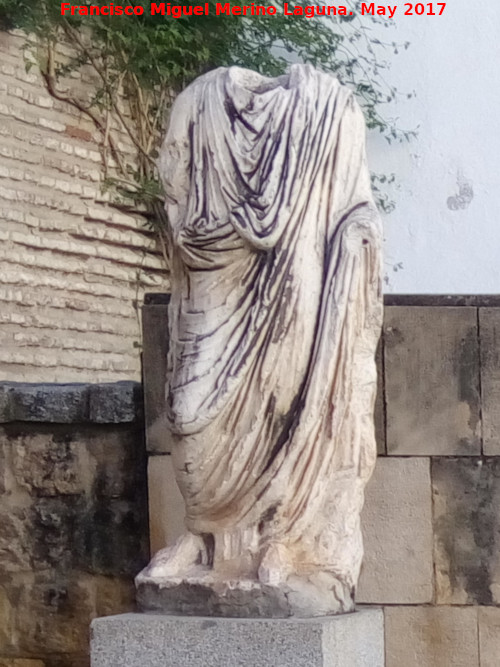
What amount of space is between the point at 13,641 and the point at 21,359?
2.58m

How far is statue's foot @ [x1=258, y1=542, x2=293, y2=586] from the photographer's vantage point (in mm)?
3545

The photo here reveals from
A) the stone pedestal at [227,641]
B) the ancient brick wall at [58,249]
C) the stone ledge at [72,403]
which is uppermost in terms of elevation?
the ancient brick wall at [58,249]

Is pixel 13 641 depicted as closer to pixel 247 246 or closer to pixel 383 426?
pixel 383 426

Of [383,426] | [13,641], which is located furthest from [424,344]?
[13,641]

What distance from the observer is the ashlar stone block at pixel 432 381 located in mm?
4551

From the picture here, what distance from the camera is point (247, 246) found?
3.75 m

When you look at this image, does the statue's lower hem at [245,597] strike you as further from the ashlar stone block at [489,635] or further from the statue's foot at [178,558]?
the ashlar stone block at [489,635]

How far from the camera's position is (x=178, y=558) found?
3.77 m

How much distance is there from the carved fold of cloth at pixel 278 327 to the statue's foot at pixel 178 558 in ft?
0.13

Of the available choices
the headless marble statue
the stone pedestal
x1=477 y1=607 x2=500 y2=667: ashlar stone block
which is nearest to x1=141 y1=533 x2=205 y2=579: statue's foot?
the headless marble statue

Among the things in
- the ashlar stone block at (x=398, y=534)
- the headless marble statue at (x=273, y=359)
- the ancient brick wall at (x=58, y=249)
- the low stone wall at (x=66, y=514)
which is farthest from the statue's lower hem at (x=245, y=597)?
the ancient brick wall at (x=58, y=249)

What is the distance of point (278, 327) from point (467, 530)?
4.25 ft

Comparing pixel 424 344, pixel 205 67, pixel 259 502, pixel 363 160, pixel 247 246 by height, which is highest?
pixel 205 67

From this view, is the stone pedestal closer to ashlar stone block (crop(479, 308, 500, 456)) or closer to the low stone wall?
ashlar stone block (crop(479, 308, 500, 456))
